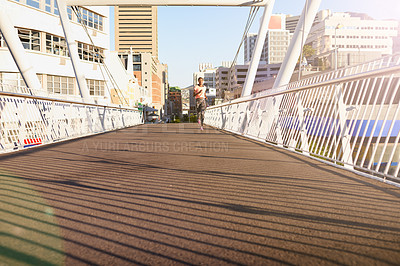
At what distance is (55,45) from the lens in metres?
31.8

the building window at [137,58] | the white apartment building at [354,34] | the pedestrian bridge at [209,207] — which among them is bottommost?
the pedestrian bridge at [209,207]

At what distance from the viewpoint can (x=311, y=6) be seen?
32.3ft

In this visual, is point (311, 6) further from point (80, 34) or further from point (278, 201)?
point (80, 34)

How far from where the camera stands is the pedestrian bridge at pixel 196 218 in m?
1.90

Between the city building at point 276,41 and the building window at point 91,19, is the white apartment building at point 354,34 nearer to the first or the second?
the city building at point 276,41

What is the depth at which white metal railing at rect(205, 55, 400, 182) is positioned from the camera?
4.51 meters

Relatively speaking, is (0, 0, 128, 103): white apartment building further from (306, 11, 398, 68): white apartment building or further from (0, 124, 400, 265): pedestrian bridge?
(306, 11, 398, 68): white apartment building

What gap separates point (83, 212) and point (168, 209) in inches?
26.4

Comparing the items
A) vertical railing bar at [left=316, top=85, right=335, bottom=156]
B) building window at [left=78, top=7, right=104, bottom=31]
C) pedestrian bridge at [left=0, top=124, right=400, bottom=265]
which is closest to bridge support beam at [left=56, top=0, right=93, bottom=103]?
vertical railing bar at [left=316, top=85, right=335, bottom=156]

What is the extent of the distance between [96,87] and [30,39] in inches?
364

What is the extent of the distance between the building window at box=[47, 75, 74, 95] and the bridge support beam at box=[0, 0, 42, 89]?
1806cm

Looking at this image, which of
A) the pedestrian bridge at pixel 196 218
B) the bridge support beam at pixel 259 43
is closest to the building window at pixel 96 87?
the bridge support beam at pixel 259 43

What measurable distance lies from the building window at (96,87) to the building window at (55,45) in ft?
14.7

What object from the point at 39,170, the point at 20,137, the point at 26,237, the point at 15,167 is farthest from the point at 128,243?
the point at 20,137
